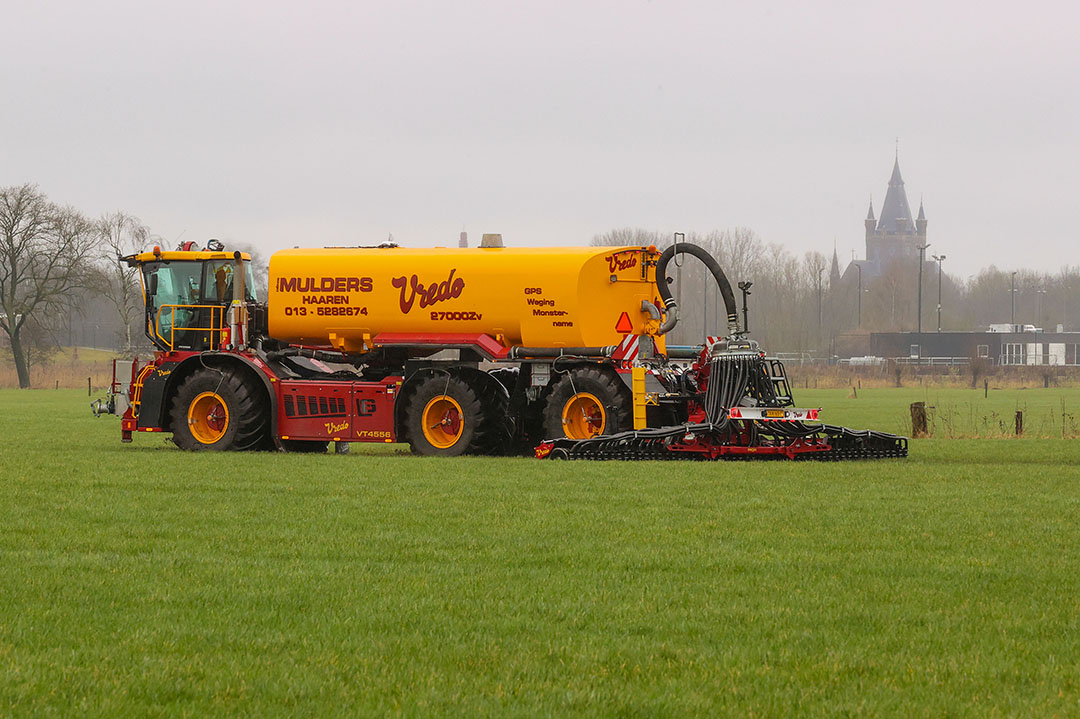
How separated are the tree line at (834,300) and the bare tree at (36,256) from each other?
119 ft

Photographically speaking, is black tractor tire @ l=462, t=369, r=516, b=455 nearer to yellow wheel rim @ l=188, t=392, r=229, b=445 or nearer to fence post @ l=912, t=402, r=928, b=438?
yellow wheel rim @ l=188, t=392, r=229, b=445

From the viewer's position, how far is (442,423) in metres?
21.6

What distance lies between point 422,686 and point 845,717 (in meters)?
2.00

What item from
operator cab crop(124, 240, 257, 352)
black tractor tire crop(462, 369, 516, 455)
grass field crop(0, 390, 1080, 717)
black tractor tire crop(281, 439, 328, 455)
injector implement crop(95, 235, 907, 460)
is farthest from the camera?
operator cab crop(124, 240, 257, 352)

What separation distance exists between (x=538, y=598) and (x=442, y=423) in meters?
12.9

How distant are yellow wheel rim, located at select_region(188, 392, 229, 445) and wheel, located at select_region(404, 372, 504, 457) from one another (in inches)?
125

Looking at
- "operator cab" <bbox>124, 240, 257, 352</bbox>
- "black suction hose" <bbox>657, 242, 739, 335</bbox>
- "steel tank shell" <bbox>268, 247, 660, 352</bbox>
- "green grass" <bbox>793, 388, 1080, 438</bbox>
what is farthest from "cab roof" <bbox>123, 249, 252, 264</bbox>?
"green grass" <bbox>793, 388, 1080, 438</bbox>

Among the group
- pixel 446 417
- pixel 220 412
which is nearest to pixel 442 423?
pixel 446 417

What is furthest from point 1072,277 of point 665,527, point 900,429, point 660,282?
point 665,527

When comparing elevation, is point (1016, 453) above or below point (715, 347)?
below

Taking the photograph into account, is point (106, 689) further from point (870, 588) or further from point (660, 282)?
point (660, 282)

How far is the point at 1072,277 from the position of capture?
157 meters

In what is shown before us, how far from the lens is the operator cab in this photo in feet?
75.9

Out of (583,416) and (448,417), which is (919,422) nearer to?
(583,416)
